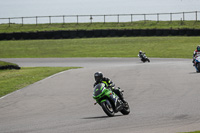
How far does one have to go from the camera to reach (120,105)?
1112 centimetres

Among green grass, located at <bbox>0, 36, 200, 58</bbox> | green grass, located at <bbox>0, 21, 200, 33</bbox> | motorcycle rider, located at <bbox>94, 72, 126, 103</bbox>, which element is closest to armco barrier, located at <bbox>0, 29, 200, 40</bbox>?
green grass, located at <bbox>0, 36, 200, 58</bbox>

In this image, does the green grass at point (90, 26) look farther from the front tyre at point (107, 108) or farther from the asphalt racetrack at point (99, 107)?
the front tyre at point (107, 108)

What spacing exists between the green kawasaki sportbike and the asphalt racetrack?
0.21m

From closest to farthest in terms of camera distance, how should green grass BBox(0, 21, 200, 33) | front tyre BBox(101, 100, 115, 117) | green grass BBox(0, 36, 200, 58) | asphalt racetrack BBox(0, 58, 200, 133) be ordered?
asphalt racetrack BBox(0, 58, 200, 133), front tyre BBox(101, 100, 115, 117), green grass BBox(0, 36, 200, 58), green grass BBox(0, 21, 200, 33)

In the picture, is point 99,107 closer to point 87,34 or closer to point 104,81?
point 104,81

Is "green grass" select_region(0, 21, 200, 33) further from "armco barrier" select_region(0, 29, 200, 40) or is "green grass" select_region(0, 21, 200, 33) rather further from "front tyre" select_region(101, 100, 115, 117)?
"front tyre" select_region(101, 100, 115, 117)

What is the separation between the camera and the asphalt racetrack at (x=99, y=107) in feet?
30.7

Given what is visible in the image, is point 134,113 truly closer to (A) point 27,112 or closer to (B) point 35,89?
(A) point 27,112

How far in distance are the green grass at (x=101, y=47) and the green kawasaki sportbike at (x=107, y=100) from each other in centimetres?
3099

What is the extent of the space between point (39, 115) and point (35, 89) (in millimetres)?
5840

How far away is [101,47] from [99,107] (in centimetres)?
3654

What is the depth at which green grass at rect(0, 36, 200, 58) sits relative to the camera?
1756 inches

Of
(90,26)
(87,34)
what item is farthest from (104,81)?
(90,26)

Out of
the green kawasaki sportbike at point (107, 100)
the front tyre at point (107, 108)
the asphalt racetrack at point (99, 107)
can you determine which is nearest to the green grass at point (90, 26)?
the asphalt racetrack at point (99, 107)
